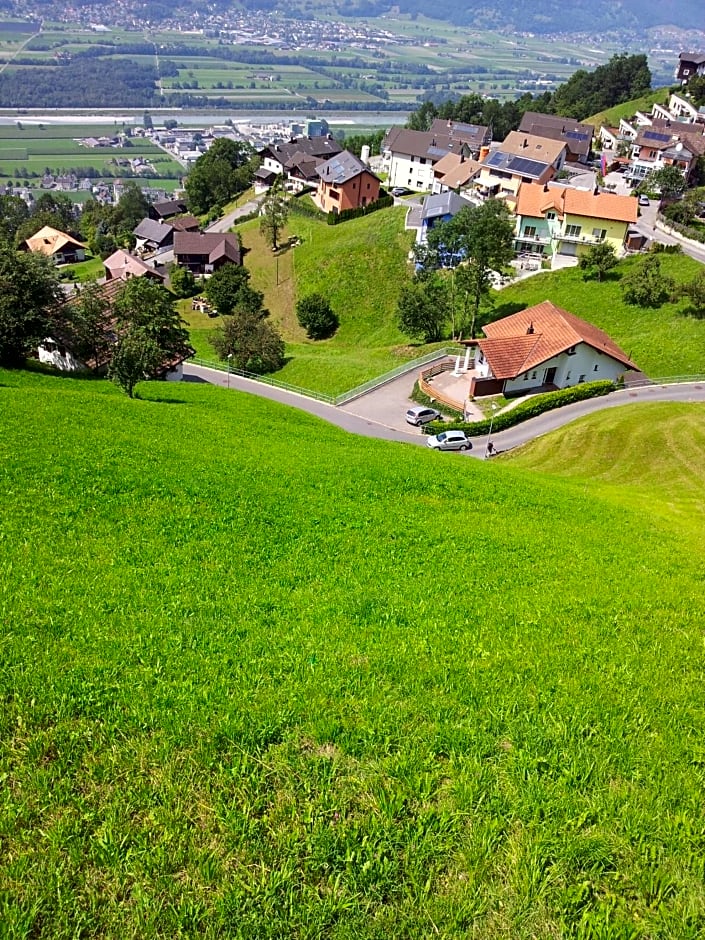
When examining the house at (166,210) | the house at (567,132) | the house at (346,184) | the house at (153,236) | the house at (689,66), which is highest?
the house at (689,66)

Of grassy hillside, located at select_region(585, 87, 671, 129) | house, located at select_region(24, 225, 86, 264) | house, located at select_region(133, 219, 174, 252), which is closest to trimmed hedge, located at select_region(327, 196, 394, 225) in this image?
house, located at select_region(133, 219, 174, 252)

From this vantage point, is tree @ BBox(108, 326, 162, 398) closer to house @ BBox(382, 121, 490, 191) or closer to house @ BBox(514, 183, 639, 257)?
house @ BBox(514, 183, 639, 257)

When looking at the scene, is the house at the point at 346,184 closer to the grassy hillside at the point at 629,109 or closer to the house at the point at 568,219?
the house at the point at 568,219

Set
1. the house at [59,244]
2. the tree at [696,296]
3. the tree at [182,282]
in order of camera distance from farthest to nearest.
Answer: the house at [59,244]
the tree at [182,282]
the tree at [696,296]

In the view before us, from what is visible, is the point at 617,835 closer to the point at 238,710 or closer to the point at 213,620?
the point at 238,710

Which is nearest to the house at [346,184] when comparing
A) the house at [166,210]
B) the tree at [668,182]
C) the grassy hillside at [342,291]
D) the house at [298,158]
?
the grassy hillside at [342,291]
